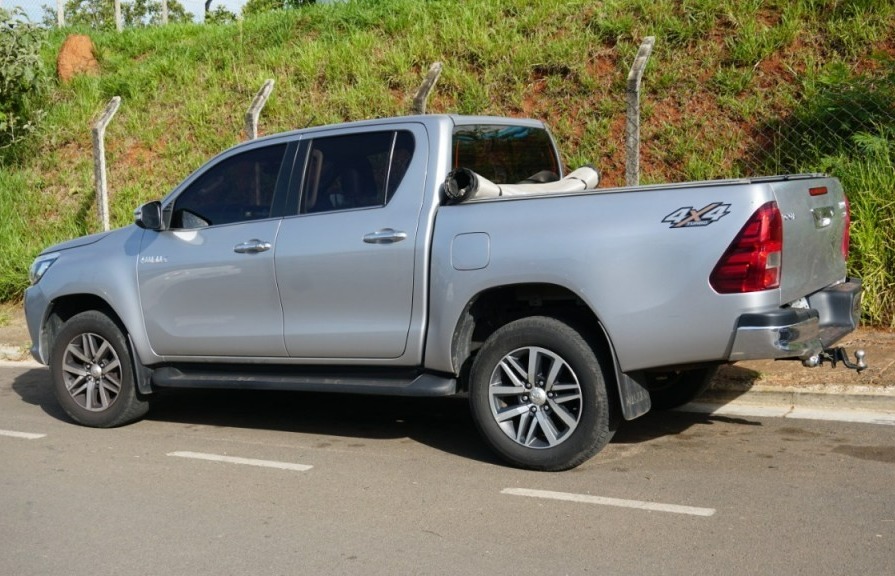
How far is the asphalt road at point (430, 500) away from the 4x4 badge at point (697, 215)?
136 cm

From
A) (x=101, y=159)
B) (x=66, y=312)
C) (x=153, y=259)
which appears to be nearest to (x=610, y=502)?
(x=153, y=259)

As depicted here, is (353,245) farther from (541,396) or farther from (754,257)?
(754,257)

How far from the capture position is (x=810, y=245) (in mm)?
5590

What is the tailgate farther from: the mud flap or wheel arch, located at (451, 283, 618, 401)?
wheel arch, located at (451, 283, 618, 401)

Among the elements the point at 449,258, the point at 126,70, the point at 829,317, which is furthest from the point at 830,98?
the point at 126,70

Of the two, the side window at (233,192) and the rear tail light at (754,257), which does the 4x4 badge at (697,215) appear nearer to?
the rear tail light at (754,257)

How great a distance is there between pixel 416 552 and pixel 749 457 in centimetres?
228

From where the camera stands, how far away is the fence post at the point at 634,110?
31.7 feet

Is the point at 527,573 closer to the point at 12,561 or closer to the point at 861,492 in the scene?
the point at 861,492

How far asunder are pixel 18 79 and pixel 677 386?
42.3ft

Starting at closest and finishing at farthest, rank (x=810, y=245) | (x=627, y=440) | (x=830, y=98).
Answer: (x=810, y=245) → (x=627, y=440) → (x=830, y=98)

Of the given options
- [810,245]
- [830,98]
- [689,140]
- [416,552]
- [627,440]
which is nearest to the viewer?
[416,552]

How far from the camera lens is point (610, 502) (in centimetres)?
525

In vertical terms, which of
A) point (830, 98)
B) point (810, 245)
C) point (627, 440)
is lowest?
point (627, 440)
